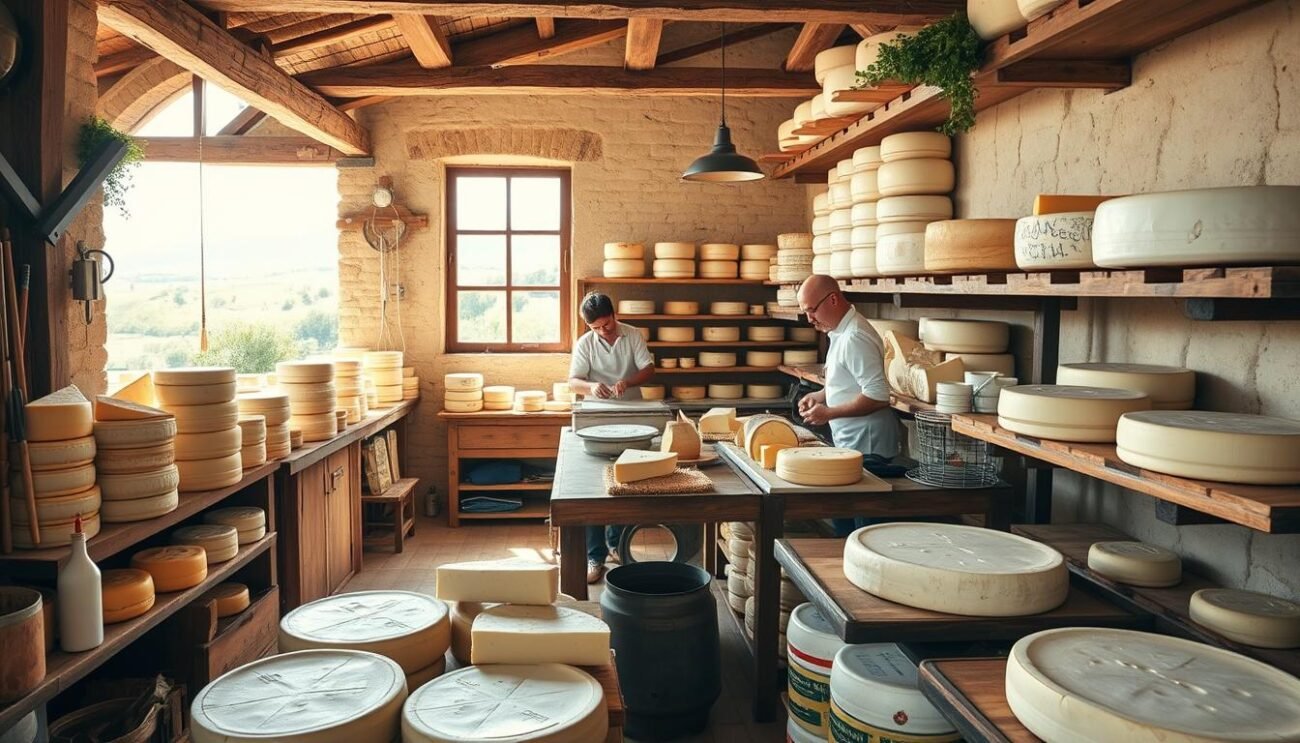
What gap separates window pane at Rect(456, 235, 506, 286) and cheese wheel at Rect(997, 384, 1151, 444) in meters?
5.47

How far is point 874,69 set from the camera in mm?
3561

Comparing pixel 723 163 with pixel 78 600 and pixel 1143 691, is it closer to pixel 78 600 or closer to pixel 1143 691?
pixel 78 600

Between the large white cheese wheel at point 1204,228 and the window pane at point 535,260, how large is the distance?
5.61m

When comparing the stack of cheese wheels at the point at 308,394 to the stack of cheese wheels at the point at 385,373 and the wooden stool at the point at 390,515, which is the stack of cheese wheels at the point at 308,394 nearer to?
the wooden stool at the point at 390,515

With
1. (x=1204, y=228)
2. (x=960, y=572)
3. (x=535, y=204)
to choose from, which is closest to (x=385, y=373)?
(x=535, y=204)

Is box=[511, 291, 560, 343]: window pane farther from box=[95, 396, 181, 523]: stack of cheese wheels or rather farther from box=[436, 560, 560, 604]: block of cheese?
box=[436, 560, 560, 604]: block of cheese

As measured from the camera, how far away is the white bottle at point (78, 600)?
8.54ft

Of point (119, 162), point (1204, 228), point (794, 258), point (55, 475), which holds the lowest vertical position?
point (55, 475)

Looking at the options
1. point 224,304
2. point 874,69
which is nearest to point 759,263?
point 874,69

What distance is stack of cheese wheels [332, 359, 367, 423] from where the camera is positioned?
5574 millimetres

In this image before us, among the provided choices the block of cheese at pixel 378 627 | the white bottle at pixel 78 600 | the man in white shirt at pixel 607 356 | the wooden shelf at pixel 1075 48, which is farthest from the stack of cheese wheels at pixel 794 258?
the white bottle at pixel 78 600

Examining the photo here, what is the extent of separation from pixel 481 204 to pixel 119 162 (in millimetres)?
4191

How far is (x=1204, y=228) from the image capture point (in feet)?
6.34

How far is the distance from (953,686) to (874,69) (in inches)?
100
